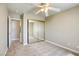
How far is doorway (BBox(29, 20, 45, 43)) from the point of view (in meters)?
1.92

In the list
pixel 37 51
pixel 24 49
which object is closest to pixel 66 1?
pixel 37 51

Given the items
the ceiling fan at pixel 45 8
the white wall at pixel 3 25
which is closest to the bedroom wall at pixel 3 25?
the white wall at pixel 3 25

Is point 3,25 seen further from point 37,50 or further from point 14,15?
point 37,50

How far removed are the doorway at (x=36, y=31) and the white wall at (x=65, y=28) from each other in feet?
0.38

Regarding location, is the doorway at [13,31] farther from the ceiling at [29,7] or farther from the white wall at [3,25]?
the ceiling at [29,7]

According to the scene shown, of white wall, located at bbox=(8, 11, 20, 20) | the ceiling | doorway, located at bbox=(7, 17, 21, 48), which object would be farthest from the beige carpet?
the ceiling

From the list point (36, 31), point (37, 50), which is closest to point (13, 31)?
point (36, 31)

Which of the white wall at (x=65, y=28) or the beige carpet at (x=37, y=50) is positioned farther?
the white wall at (x=65, y=28)

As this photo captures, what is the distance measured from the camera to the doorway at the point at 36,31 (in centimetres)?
192

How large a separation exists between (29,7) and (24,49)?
886mm

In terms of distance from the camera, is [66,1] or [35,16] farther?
[35,16]

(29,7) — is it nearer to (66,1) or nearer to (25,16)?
(25,16)

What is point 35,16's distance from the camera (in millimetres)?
1901

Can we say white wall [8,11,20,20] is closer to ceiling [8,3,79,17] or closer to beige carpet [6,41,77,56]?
ceiling [8,3,79,17]
